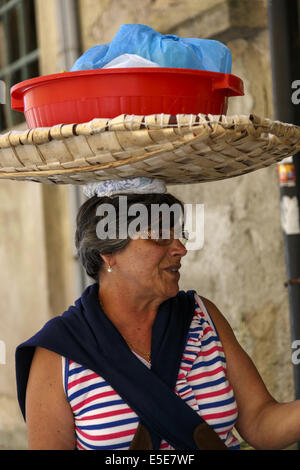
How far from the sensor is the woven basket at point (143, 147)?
1.36 meters

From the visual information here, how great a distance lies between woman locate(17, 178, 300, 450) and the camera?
5.65 ft

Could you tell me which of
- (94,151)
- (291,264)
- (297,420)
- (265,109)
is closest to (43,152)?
(94,151)

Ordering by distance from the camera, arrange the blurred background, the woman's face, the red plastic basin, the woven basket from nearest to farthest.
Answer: the woven basket < the red plastic basin < the woman's face < the blurred background

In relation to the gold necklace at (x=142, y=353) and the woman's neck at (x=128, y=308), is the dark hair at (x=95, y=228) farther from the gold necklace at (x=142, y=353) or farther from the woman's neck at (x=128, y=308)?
the gold necklace at (x=142, y=353)

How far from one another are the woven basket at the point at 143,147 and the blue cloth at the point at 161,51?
23 centimetres

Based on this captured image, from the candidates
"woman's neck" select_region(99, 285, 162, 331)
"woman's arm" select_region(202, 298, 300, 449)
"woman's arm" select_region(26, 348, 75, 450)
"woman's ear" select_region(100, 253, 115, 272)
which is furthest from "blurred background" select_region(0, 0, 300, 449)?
"woman's arm" select_region(26, 348, 75, 450)

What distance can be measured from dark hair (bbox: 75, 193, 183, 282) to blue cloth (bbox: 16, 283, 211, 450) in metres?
0.12

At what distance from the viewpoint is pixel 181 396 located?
70.7 inches

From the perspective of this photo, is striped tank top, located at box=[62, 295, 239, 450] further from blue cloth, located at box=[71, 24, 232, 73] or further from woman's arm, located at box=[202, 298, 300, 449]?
blue cloth, located at box=[71, 24, 232, 73]

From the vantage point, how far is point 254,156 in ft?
5.39

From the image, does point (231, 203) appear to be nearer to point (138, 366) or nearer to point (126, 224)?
point (126, 224)

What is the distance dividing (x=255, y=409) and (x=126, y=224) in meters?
0.67

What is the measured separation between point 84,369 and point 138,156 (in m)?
0.64

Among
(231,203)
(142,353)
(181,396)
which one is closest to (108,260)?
(142,353)
